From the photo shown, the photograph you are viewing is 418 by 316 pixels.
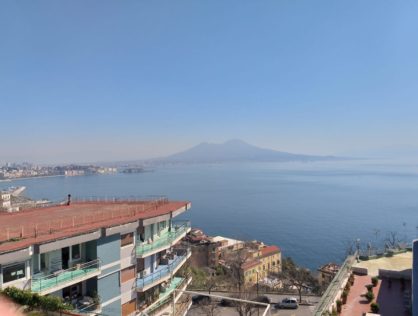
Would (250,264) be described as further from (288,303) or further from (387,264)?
(387,264)

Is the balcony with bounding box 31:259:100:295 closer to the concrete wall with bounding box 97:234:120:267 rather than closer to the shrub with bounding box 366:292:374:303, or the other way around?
the concrete wall with bounding box 97:234:120:267

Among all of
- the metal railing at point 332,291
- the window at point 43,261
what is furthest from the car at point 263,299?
the window at point 43,261

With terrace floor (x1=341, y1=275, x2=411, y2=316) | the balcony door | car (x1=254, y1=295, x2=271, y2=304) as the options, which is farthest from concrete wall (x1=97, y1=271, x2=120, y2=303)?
car (x1=254, y1=295, x2=271, y2=304)

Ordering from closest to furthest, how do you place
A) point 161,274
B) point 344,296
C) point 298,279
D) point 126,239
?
1. point 344,296
2. point 126,239
3. point 161,274
4. point 298,279

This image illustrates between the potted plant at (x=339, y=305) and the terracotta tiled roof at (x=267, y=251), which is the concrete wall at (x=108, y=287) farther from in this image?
the terracotta tiled roof at (x=267, y=251)

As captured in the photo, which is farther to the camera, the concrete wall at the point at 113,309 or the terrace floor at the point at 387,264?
the terrace floor at the point at 387,264

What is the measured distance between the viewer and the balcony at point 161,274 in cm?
1161

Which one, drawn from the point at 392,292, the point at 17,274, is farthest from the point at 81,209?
the point at 392,292

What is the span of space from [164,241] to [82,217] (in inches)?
111

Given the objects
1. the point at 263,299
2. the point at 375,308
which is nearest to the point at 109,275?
the point at 375,308

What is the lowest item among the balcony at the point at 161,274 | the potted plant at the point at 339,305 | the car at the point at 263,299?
the car at the point at 263,299

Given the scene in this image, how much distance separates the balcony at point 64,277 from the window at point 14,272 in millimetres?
352

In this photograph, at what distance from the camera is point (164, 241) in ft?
42.1

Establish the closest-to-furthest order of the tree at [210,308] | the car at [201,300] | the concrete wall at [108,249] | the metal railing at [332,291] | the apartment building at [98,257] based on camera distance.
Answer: the metal railing at [332,291], the apartment building at [98,257], the concrete wall at [108,249], the tree at [210,308], the car at [201,300]
